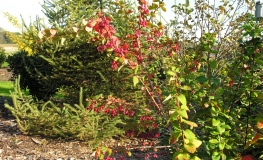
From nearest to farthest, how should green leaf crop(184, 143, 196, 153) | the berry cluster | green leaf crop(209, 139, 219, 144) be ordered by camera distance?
1. green leaf crop(184, 143, 196, 153)
2. green leaf crop(209, 139, 219, 144)
3. the berry cluster

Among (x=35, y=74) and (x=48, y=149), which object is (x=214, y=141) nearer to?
(x=48, y=149)

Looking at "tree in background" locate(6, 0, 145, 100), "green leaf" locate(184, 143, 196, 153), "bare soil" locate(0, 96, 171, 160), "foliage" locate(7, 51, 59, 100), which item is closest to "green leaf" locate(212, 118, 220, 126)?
"green leaf" locate(184, 143, 196, 153)

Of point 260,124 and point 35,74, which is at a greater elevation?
point 35,74

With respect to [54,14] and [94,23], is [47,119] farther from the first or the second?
[94,23]

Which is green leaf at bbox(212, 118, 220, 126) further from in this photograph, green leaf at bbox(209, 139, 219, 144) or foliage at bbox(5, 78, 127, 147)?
foliage at bbox(5, 78, 127, 147)

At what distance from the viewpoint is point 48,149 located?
161 inches

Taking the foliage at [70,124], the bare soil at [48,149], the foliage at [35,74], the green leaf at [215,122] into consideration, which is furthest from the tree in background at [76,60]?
the green leaf at [215,122]

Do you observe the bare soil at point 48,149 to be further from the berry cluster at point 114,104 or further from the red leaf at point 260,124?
the red leaf at point 260,124

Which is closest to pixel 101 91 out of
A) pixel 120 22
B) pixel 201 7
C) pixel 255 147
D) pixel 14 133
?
pixel 120 22

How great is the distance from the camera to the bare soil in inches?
151

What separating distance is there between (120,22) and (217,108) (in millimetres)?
2918

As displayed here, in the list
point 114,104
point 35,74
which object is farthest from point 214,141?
point 35,74

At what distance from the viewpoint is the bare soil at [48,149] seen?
3.85 meters

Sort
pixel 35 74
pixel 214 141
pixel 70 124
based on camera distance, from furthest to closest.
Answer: pixel 35 74
pixel 70 124
pixel 214 141
